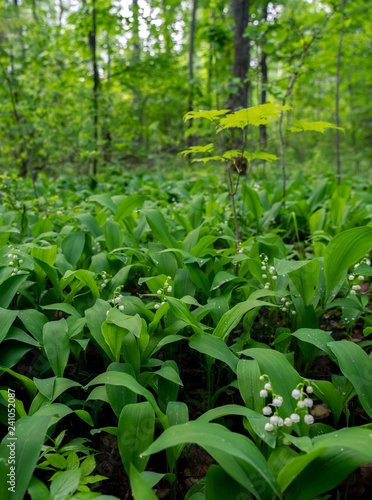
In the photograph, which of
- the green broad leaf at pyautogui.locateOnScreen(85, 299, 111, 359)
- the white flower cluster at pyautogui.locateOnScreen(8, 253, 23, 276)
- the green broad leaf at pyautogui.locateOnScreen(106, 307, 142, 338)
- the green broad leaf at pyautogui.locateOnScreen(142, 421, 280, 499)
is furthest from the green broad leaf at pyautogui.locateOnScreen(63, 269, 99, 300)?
the green broad leaf at pyautogui.locateOnScreen(142, 421, 280, 499)

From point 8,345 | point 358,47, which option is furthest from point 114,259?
point 358,47

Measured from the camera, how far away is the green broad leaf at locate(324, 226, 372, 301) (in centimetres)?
162

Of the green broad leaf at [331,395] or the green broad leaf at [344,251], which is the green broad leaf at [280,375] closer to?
the green broad leaf at [331,395]

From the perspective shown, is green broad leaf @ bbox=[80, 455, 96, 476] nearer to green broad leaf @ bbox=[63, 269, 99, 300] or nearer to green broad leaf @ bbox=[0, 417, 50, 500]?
green broad leaf @ bbox=[0, 417, 50, 500]

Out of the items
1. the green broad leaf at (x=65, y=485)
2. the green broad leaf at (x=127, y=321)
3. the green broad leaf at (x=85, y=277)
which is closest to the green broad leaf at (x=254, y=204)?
the green broad leaf at (x=85, y=277)

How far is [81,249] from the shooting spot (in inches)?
91.0

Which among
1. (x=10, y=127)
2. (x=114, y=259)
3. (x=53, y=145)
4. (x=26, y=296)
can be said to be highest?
(x=10, y=127)

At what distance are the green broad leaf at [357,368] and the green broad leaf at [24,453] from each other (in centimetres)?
103

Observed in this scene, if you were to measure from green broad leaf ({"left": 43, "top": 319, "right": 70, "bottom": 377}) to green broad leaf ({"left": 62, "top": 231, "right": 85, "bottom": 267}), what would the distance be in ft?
2.61

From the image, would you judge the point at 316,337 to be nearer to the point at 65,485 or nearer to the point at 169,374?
the point at 169,374

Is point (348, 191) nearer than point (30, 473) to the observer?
No

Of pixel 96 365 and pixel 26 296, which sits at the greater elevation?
pixel 26 296

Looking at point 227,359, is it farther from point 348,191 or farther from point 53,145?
point 53,145

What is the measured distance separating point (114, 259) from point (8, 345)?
2.71 ft
